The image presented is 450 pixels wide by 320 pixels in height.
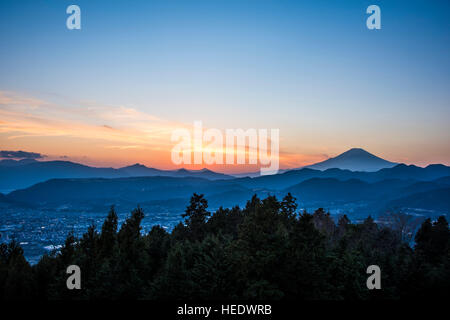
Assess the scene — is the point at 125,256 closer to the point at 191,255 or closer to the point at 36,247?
the point at 191,255

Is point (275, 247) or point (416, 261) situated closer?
point (275, 247)

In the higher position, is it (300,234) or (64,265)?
(300,234)

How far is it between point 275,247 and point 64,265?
21.4 m

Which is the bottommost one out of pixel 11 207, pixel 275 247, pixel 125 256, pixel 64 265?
pixel 11 207

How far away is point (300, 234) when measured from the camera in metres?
18.2
